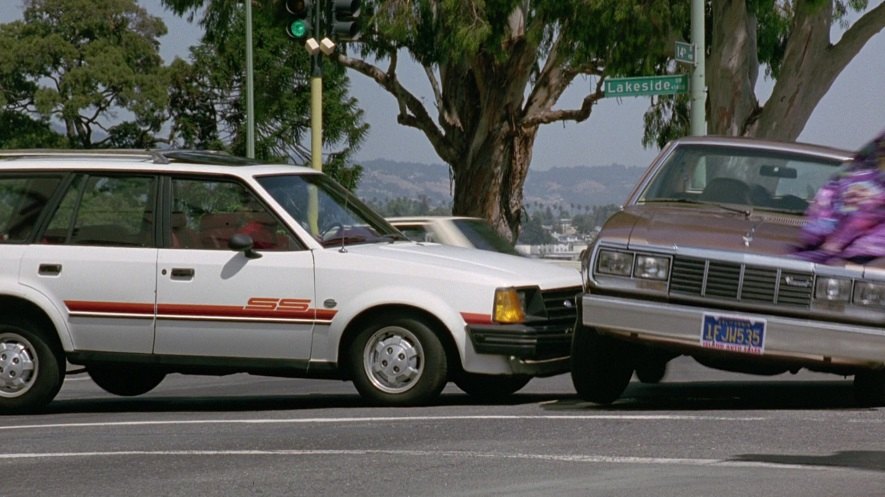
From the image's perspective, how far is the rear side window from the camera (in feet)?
38.9

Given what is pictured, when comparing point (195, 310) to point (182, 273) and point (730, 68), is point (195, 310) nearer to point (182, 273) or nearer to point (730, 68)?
point (182, 273)

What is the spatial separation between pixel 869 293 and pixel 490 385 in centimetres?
325

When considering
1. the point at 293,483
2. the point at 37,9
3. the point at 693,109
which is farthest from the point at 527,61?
the point at 37,9

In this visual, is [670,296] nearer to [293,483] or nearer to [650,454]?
[650,454]

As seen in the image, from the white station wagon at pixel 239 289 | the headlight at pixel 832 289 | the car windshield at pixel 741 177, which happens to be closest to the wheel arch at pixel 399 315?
the white station wagon at pixel 239 289

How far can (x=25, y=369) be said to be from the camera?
1166cm

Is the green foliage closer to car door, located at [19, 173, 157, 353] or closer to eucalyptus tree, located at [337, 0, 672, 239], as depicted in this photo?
eucalyptus tree, located at [337, 0, 672, 239]

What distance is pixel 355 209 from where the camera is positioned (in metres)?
12.3

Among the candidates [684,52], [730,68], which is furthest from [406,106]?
[684,52]

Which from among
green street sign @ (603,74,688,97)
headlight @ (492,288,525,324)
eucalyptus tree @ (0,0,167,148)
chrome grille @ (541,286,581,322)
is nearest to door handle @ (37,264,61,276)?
headlight @ (492,288,525,324)

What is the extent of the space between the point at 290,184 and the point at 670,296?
119 inches

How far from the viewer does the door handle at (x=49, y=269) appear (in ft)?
38.3

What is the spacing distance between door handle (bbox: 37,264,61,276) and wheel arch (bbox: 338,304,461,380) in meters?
2.00

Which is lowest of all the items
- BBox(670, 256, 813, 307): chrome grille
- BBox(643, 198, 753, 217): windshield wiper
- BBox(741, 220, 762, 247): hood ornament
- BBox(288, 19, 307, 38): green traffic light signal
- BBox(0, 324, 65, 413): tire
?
BBox(0, 324, 65, 413): tire
